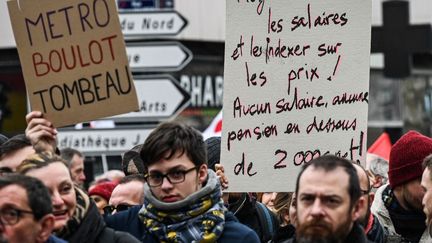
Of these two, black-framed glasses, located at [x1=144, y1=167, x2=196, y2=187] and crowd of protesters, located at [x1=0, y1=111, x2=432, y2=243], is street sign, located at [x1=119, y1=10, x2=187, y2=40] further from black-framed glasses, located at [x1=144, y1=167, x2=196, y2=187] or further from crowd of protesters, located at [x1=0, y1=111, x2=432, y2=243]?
black-framed glasses, located at [x1=144, y1=167, x2=196, y2=187]

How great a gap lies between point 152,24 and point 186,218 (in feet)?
18.1

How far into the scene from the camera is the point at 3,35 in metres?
22.2

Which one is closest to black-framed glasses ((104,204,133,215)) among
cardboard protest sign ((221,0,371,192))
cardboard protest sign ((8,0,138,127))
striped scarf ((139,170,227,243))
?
cardboard protest sign ((221,0,371,192))

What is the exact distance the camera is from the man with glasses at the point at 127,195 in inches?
295

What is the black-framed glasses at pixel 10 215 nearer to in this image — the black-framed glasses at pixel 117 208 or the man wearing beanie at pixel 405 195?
the black-framed glasses at pixel 117 208

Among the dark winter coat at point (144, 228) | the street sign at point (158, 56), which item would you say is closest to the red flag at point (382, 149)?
the street sign at point (158, 56)

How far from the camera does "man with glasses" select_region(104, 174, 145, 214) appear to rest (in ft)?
24.6

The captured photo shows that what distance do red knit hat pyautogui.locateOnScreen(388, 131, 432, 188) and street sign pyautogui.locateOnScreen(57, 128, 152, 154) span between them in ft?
13.5

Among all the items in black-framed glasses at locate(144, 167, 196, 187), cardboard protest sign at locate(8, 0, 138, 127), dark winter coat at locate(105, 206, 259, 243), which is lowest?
dark winter coat at locate(105, 206, 259, 243)

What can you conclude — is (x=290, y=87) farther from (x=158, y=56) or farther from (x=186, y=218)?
(x=158, y=56)

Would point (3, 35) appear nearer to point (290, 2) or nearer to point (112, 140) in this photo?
point (112, 140)

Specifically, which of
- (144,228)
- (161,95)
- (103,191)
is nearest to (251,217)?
(144,228)

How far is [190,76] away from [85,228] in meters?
16.7

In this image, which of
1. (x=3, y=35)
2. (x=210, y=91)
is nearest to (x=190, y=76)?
(x=210, y=91)
